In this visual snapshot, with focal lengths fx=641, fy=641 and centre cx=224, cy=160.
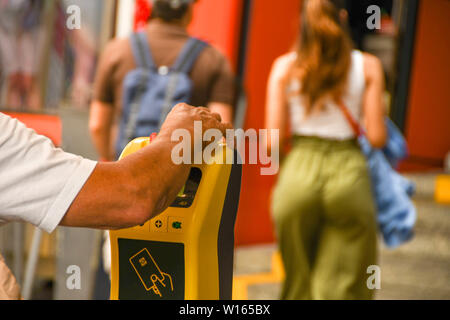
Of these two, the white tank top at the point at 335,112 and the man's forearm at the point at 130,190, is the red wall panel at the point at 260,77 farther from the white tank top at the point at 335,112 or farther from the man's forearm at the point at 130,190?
the man's forearm at the point at 130,190

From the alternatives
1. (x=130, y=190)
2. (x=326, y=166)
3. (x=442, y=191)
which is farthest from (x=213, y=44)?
(x=130, y=190)

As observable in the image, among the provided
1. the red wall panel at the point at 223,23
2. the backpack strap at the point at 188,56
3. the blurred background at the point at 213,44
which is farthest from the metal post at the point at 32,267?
the red wall panel at the point at 223,23

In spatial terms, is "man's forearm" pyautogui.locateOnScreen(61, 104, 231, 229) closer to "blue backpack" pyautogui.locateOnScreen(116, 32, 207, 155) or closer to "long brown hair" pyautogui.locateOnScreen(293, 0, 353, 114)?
"blue backpack" pyautogui.locateOnScreen(116, 32, 207, 155)

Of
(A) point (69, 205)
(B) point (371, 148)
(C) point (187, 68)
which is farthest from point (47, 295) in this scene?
(A) point (69, 205)

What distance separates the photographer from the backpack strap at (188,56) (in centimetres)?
197

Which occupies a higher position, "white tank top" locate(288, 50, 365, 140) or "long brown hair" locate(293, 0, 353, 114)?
"long brown hair" locate(293, 0, 353, 114)

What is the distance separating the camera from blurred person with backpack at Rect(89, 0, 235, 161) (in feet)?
6.20

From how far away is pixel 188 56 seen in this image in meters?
1.99

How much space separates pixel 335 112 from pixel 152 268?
108cm

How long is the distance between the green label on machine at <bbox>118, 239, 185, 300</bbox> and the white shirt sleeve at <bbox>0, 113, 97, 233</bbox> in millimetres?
309

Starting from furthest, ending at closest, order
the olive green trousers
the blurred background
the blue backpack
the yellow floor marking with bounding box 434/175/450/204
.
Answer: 1. the yellow floor marking with bounding box 434/175/450/204
2. the blurred background
3. the olive green trousers
4. the blue backpack

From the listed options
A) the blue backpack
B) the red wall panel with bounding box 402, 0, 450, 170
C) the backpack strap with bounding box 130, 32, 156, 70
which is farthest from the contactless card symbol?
Answer: the red wall panel with bounding box 402, 0, 450, 170
